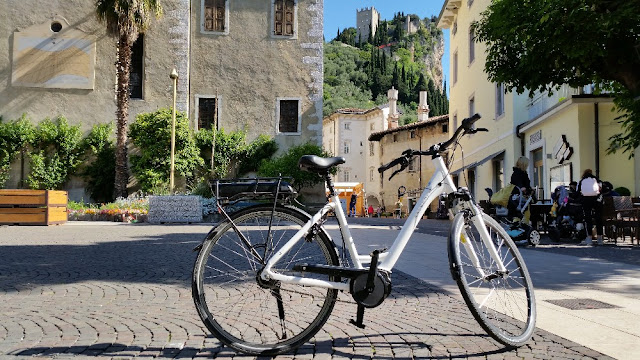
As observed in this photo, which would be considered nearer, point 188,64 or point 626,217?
point 626,217

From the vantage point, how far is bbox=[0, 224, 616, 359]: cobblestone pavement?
3.21 meters

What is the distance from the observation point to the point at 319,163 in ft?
10.6

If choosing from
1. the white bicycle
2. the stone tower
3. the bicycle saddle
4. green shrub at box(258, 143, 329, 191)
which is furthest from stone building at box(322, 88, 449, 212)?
→ the stone tower

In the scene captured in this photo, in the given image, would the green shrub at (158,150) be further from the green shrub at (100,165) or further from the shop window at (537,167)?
the shop window at (537,167)

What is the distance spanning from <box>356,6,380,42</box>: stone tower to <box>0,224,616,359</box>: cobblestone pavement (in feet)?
535

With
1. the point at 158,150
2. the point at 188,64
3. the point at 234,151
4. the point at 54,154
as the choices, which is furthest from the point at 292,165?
the point at 54,154

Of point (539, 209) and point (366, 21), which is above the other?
point (366, 21)

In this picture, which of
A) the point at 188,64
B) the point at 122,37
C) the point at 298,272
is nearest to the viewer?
the point at 298,272

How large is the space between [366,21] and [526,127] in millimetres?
152546

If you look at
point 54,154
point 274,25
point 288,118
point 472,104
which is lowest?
point 54,154

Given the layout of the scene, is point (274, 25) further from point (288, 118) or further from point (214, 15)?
point (288, 118)

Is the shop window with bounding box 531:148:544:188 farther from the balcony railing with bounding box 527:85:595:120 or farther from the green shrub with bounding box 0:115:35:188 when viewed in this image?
the green shrub with bounding box 0:115:35:188

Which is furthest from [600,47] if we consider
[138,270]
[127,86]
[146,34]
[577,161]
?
[146,34]

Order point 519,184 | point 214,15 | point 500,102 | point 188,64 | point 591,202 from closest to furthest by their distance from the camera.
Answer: point 519,184, point 591,202, point 500,102, point 188,64, point 214,15
